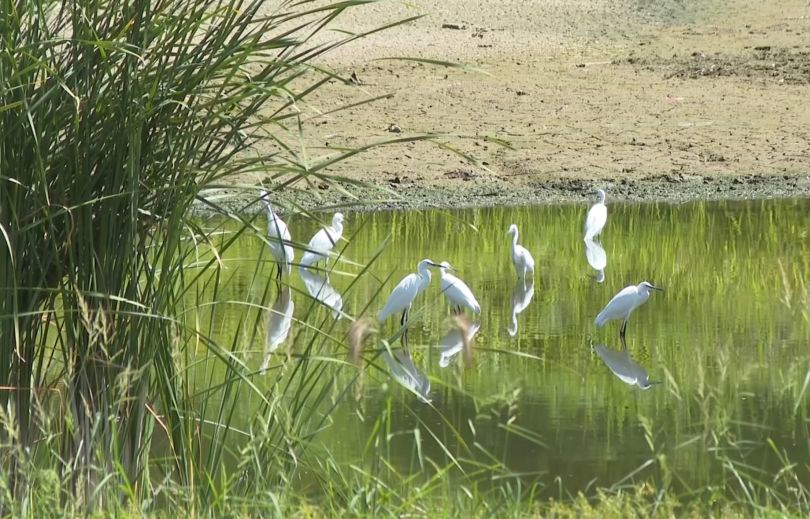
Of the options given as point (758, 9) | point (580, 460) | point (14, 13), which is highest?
point (758, 9)

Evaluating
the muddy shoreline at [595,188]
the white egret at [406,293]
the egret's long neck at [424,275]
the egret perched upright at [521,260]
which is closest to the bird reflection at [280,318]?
the white egret at [406,293]

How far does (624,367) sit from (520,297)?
159cm

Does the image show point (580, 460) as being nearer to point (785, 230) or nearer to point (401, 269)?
point (401, 269)

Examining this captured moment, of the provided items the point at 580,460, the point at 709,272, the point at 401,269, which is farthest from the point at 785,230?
the point at 580,460

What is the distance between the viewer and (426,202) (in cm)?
995

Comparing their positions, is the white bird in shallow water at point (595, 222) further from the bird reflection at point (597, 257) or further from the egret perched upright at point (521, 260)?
the egret perched upright at point (521, 260)

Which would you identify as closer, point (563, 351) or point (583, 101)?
point (563, 351)

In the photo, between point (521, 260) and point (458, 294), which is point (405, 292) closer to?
point (458, 294)

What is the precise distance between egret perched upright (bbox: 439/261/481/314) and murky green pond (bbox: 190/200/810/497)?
0.12m

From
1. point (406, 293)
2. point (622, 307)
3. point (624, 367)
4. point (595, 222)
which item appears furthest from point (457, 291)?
point (595, 222)

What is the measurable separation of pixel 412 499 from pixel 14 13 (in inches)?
42.2

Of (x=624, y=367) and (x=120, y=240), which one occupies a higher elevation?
(x=120, y=240)

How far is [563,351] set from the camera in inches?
212

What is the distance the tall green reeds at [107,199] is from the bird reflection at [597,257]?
180 inches
